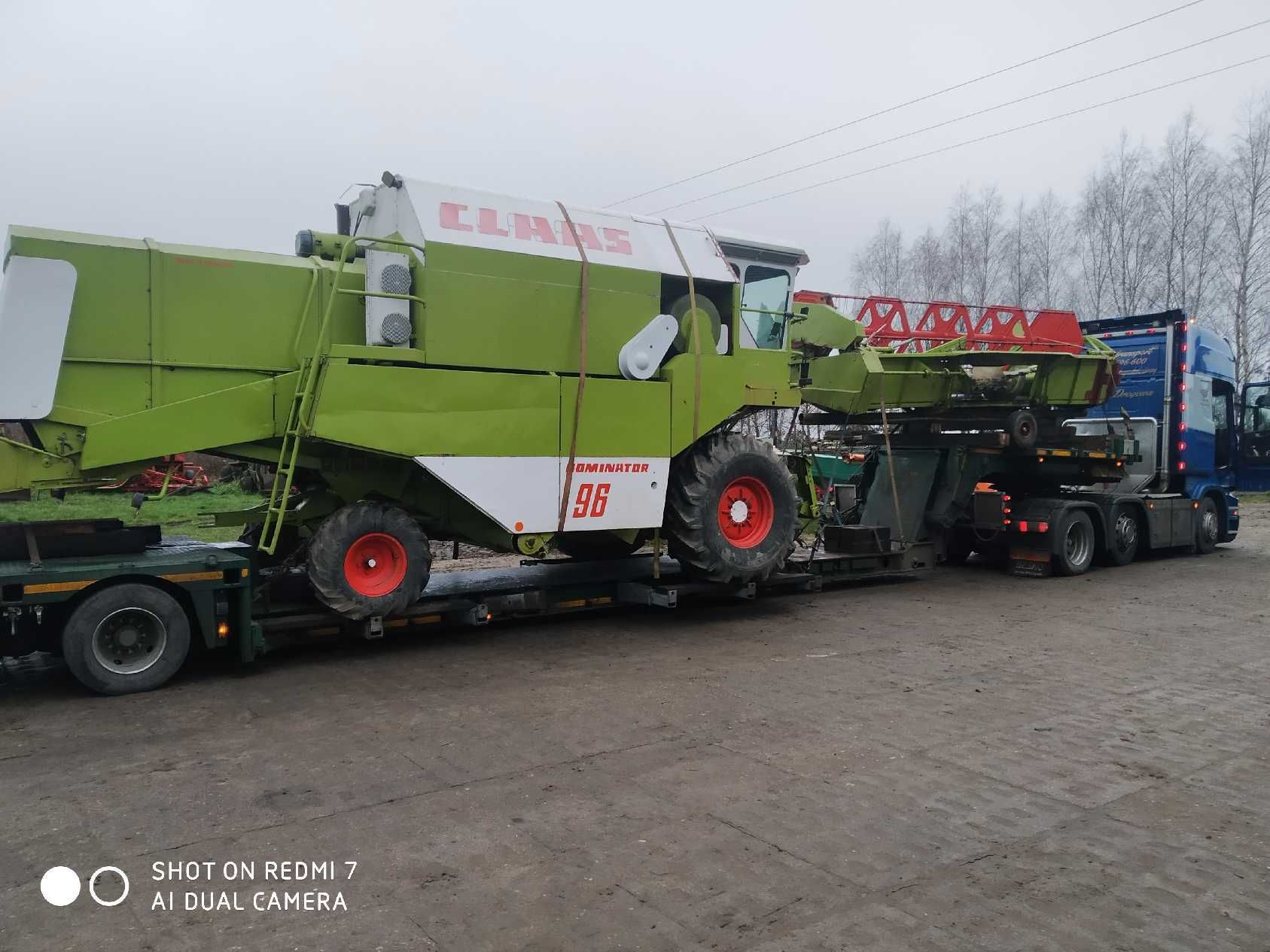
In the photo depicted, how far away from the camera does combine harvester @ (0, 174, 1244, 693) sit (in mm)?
6363

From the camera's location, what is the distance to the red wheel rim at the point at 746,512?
8992 millimetres

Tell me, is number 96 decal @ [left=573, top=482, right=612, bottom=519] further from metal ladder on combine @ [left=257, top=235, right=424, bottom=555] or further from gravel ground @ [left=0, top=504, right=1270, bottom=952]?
metal ladder on combine @ [left=257, top=235, right=424, bottom=555]

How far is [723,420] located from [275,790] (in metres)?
5.48

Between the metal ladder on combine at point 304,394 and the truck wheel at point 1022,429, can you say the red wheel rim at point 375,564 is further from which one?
the truck wheel at point 1022,429

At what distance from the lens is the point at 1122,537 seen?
13727mm

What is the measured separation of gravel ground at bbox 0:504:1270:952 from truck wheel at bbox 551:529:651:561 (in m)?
1.57

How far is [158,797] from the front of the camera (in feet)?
14.8

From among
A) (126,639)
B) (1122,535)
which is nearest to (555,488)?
(126,639)

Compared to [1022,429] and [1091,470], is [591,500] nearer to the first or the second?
[1022,429]

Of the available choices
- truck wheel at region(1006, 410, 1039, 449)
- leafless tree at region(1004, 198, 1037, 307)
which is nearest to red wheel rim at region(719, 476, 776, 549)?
truck wheel at region(1006, 410, 1039, 449)

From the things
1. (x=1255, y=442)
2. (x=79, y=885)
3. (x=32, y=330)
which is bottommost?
(x=79, y=885)

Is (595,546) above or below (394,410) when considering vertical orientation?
below

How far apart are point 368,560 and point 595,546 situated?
3219mm

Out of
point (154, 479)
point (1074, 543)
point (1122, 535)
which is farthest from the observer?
point (1122, 535)
